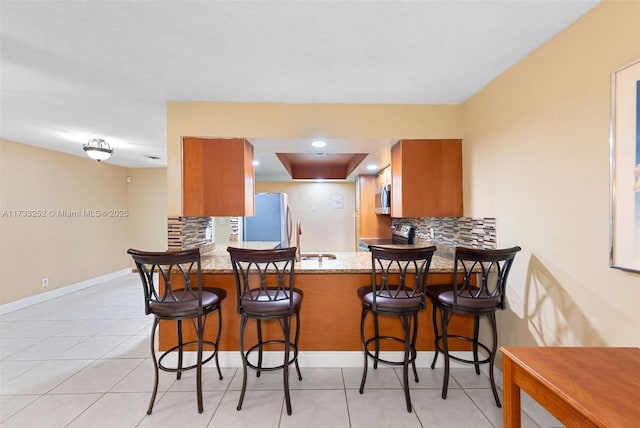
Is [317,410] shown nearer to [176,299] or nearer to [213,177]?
[176,299]

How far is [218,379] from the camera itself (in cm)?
227

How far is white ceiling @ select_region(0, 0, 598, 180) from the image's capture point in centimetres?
146

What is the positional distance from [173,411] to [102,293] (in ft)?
12.6

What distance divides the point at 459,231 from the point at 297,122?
1936mm

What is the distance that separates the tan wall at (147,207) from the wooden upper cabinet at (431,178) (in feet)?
17.3

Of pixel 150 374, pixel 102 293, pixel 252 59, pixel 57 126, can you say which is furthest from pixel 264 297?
pixel 102 293

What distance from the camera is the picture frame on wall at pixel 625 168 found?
4.05 ft

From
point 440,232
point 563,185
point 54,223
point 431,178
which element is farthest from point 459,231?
point 54,223

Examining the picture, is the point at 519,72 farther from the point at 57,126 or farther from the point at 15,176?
the point at 15,176

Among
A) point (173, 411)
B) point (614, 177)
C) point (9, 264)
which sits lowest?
point (173, 411)

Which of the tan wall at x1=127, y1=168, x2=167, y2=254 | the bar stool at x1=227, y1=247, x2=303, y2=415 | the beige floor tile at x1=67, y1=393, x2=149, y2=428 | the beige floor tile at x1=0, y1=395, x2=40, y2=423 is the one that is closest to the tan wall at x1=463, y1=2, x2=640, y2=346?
the bar stool at x1=227, y1=247, x2=303, y2=415

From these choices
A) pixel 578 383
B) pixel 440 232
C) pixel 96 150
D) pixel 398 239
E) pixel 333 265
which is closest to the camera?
pixel 578 383

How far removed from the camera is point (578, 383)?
3.00ft

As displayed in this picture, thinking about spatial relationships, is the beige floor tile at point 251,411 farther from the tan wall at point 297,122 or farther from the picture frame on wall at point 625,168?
the picture frame on wall at point 625,168
